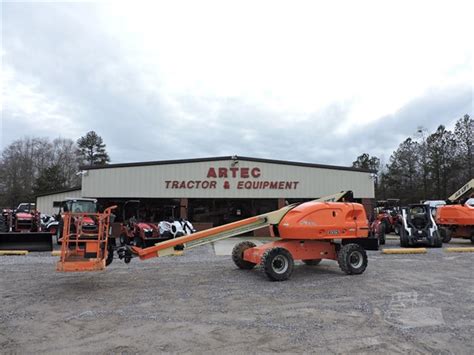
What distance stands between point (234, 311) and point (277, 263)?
2884mm

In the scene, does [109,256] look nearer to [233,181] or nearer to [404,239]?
[404,239]

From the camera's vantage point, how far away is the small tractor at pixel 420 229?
647 inches

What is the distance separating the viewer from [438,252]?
581 inches

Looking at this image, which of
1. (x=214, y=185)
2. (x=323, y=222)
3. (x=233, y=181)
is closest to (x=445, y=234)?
(x=323, y=222)

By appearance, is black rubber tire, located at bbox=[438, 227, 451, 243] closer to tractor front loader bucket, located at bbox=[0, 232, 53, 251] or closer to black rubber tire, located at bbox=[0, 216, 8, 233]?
tractor front loader bucket, located at bbox=[0, 232, 53, 251]

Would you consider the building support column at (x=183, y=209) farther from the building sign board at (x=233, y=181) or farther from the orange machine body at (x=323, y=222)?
the orange machine body at (x=323, y=222)

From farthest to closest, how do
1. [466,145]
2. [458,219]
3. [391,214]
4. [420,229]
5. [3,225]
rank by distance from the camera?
[466,145] → [391,214] → [3,225] → [458,219] → [420,229]

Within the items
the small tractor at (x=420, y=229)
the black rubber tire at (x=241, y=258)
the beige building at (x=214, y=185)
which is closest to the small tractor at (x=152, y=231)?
the black rubber tire at (x=241, y=258)

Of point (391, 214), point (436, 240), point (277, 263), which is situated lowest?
point (277, 263)

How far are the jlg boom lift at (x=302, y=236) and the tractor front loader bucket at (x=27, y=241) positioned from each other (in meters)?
8.36

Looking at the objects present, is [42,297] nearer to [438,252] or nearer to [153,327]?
[153,327]

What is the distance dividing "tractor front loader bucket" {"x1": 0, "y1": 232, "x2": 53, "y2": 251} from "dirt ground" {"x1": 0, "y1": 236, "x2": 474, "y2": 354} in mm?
4536

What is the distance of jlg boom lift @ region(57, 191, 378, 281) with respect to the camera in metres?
8.97

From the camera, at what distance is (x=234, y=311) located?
636 centimetres
